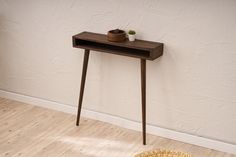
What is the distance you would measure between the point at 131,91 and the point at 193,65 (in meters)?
0.57

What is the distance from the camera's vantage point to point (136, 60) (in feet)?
9.21

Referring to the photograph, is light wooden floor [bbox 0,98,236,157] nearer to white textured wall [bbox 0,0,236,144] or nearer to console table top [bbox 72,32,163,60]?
white textured wall [bbox 0,0,236,144]

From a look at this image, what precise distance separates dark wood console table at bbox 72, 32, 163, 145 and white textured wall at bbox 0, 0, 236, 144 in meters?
0.09

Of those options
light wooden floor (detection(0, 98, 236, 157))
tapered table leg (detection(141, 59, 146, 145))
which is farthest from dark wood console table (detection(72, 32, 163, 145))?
light wooden floor (detection(0, 98, 236, 157))

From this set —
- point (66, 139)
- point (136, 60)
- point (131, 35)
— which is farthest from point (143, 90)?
point (66, 139)

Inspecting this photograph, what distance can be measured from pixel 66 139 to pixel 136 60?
0.82 metres

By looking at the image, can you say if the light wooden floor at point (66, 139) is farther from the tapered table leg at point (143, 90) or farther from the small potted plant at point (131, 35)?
the small potted plant at point (131, 35)

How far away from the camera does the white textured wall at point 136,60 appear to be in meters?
2.51

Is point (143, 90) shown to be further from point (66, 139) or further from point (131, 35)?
point (66, 139)

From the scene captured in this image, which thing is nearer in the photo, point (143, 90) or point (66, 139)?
point (143, 90)

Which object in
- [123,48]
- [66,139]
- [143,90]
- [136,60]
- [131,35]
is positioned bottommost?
[66,139]

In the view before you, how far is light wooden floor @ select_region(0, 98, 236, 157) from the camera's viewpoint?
8.87 ft

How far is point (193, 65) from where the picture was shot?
261 cm

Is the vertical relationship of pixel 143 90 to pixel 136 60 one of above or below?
below
